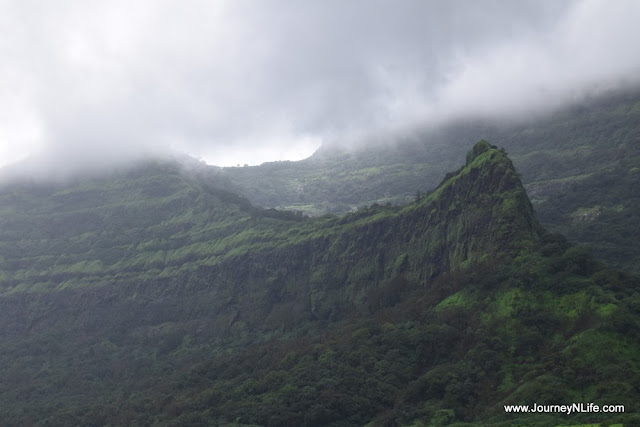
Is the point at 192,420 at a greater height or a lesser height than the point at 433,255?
lesser

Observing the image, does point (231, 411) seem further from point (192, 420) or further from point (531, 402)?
point (531, 402)

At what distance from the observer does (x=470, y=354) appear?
12962cm

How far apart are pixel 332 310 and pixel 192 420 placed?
7186 centimetres

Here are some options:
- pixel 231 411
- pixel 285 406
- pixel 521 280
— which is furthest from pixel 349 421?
pixel 521 280

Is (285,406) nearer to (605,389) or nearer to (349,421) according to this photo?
(349,421)

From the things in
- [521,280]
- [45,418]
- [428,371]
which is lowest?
[45,418]

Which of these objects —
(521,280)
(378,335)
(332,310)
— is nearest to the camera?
(521,280)

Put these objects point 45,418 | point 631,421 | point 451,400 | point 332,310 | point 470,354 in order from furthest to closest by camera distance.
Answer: point 332,310 → point 45,418 → point 470,354 → point 451,400 → point 631,421

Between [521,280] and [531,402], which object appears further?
[521,280]

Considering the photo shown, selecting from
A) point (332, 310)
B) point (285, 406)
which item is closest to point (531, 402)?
point (285, 406)

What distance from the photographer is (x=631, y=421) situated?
8456 centimetres

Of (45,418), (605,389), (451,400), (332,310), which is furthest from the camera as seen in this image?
(332,310)

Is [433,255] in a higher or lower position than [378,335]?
higher

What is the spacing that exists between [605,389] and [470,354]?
107ft
